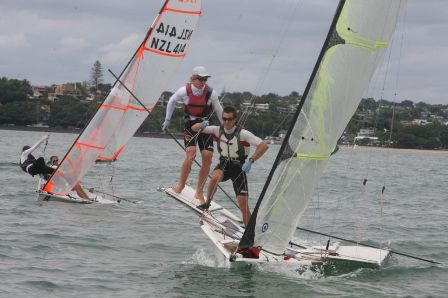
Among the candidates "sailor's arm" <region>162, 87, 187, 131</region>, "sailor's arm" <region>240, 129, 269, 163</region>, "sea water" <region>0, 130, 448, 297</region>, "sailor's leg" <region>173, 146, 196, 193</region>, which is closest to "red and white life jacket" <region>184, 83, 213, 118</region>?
"sailor's arm" <region>162, 87, 187, 131</region>

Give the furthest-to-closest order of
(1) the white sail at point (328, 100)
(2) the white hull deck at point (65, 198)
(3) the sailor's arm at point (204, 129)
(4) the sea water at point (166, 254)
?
(2) the white hull deck at point (65, 198), (3) the sailor's arm at point (204, 129), (4) the sea water at point (166, 254), (1) the white sail at point (328, 100)

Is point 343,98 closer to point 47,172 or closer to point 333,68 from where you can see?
Result: point 333,68

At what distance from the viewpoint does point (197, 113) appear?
12.5 m

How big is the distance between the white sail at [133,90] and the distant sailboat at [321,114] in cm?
748

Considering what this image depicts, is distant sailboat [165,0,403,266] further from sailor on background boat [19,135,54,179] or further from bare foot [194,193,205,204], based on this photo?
sailor on background boat [19,135,54,179]

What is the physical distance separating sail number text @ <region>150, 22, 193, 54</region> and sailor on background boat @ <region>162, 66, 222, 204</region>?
5.16 metres

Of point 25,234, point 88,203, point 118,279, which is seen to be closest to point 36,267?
point 118,279

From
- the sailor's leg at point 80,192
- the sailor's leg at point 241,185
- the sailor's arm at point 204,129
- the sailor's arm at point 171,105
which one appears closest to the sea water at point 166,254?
the sailor's leg at point 80,192

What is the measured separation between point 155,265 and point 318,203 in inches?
403

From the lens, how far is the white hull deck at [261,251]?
1099 cm

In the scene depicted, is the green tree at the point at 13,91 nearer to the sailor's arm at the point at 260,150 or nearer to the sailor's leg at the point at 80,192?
the sailor's leg at the point at 80,192

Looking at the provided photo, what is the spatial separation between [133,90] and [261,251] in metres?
7.53

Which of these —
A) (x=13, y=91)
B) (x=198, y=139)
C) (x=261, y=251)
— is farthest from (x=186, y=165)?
(x=13, y=91)

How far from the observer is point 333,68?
10.1 meters
